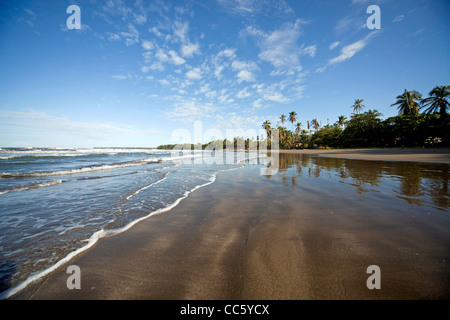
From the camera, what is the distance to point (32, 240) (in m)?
3.06

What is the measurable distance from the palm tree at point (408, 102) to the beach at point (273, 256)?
186 feet

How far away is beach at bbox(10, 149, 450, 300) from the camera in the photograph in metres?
1.82

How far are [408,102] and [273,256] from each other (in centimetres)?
6212

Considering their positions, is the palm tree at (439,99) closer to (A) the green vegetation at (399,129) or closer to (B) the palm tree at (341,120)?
(A) the green vegetation at (399,129)

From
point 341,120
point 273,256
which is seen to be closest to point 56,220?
point 273,256

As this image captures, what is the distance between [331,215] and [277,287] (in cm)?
272

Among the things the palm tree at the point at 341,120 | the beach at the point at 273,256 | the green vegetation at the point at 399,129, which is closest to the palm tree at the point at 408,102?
the green vegetation at the point at 399,129

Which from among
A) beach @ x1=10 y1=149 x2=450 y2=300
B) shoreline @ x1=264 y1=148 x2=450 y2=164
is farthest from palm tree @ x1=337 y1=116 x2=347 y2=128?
beach @ x1=10 y1=149 x2=450 y2=300

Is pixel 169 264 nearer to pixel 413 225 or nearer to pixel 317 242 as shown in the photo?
pixel 317 242

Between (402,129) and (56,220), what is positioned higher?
(402,129)

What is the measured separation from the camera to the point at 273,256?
7.82 feet

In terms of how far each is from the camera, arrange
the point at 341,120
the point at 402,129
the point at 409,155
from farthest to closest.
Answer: the point at 341,120 → the point at 402,129 → the point at 409,155

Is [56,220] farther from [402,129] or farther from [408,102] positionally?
[408,102]
